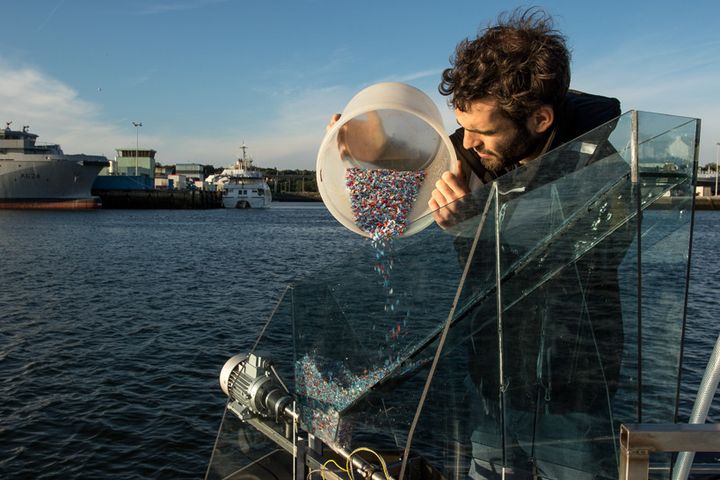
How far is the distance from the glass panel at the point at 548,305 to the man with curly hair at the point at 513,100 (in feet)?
0.74

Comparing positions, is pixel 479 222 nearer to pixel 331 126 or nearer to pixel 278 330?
pixel 331 126

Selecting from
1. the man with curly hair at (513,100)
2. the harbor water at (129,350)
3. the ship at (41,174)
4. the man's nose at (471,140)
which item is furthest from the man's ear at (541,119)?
the ship at (41,174)

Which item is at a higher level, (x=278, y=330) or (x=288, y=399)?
(x=278, y=330)

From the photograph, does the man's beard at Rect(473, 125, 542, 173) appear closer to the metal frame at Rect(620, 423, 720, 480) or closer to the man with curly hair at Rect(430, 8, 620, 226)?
the man with curly hair at Rect(430, 8, 620, 226)

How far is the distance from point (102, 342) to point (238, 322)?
11.4ft

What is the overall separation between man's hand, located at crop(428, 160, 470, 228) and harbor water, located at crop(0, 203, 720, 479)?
7252 millimetres

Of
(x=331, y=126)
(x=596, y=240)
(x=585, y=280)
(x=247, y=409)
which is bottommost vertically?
(x=247, y=409)

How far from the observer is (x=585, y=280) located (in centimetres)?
191

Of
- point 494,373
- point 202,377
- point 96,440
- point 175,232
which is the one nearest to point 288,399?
point 494,373

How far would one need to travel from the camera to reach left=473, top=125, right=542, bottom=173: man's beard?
209 cm

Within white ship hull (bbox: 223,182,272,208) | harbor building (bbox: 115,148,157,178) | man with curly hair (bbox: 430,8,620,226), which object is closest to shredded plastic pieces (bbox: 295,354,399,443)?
man with curly hair (bbox: 430,8,620,226)

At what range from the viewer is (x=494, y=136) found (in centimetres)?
209

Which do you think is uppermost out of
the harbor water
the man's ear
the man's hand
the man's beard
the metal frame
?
the man's ear

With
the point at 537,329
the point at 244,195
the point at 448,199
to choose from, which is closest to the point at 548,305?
the point at 537,329
